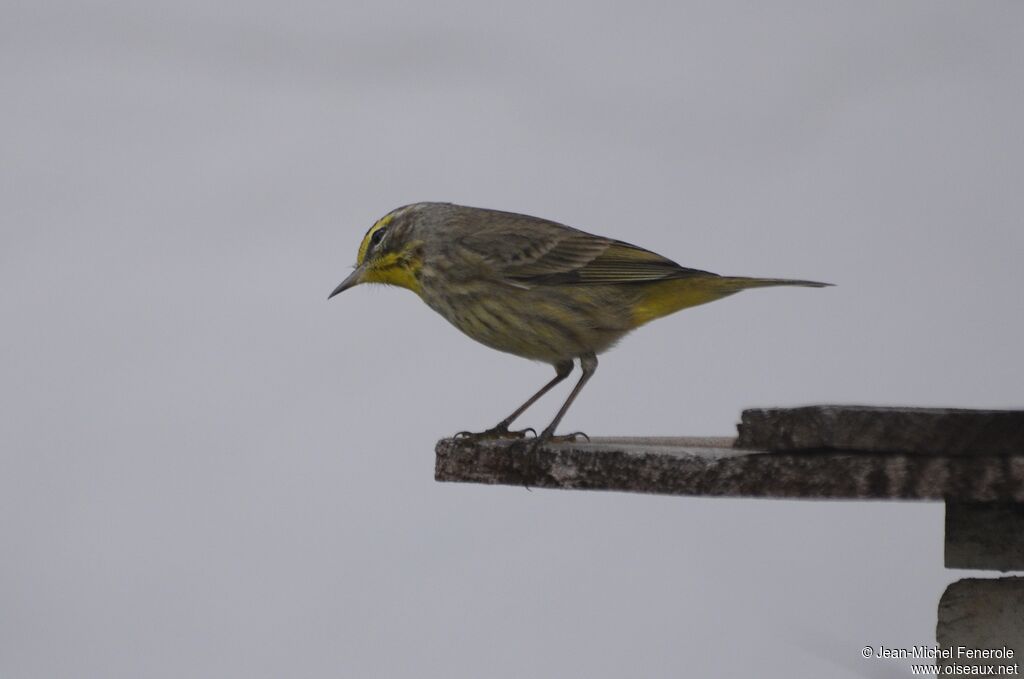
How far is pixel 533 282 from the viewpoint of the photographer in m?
4.48

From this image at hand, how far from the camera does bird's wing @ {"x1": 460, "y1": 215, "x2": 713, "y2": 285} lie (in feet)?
14.8

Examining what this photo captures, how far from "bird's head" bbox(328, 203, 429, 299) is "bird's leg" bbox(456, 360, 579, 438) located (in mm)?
639

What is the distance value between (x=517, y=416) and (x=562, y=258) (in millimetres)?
652

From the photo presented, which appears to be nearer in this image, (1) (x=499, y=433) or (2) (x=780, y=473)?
(2) (x=780, y=473)

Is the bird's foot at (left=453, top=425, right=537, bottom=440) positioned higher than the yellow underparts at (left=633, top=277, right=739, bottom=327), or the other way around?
the yellow underparts at (left=633, top=277, right=739, bottom=327)

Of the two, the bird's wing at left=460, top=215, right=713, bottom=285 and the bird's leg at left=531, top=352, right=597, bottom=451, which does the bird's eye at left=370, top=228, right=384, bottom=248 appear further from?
the bird's leg at left=531, top=352, right=597, bottom=451

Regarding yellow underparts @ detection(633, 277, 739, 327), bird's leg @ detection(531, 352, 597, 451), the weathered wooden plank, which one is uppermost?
yellow underparts @ detection(633, 277, 739, 327)

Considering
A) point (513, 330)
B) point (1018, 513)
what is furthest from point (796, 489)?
point (513, 330)

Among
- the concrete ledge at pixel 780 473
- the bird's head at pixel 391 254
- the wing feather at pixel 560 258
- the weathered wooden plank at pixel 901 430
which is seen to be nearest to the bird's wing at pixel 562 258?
the wing feather at pixel 560 258

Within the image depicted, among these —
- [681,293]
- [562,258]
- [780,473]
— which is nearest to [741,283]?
[681,293]

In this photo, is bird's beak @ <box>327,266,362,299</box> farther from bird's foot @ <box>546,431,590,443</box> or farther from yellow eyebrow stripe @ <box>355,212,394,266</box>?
bird's foot @ <box>546,431,590,443</box>

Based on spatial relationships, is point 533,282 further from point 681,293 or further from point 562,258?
point 681,293

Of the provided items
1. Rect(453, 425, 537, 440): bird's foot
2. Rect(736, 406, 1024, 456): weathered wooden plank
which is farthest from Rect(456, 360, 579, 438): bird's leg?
Rect(736, 406, 1024, 456): weathered wooden plank

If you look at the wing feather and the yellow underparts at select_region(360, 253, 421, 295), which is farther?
the yellow underparts at select_region(360, 253, 421, 295)
